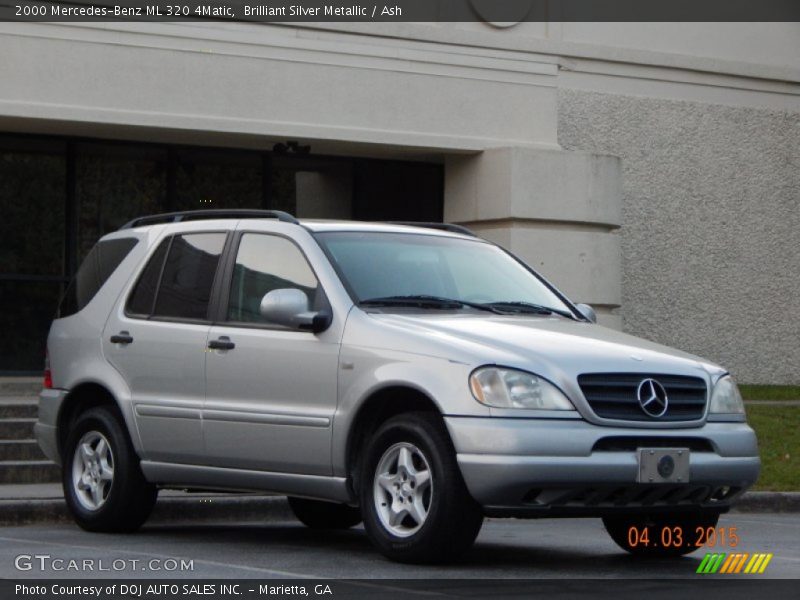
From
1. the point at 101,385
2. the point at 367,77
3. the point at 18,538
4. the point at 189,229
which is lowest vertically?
the point at 18,538

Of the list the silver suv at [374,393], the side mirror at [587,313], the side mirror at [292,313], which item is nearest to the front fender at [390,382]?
the silver suv at [374,393]

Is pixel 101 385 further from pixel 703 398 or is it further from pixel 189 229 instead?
pixel 703 398

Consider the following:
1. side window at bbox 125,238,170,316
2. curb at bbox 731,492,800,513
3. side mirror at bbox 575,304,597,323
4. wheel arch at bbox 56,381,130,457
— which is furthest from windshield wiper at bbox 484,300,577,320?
curb at bbox 731,492,800,513

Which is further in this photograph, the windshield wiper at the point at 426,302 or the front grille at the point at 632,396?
the windshield wiper at the point at 426,302

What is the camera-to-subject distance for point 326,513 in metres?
10.5

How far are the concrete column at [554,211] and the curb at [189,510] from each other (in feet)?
25.6

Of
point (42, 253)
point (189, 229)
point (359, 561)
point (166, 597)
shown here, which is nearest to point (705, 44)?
point (42, 253)

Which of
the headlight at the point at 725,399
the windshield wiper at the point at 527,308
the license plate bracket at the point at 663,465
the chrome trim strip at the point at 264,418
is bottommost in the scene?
the license plate bracket at the point at 663,465

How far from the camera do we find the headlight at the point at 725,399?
853 centimetres

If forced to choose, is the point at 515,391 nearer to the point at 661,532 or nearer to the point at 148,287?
the point at 661,532

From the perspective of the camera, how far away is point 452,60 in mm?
18734

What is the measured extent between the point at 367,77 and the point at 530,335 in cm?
1022

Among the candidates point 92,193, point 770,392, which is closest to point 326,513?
point 92,193

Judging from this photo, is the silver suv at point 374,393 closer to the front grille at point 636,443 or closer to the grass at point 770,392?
the front grille at point 636,443
